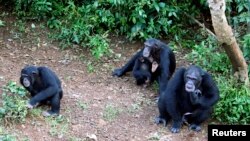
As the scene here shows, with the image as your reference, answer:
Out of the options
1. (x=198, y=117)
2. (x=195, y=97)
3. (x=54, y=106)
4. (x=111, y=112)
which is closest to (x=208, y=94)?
(x=195, y=97)

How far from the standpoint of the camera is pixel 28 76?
802 cm

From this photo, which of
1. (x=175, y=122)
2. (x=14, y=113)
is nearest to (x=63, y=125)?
(x=14, y=113)

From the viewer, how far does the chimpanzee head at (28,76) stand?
802 cm

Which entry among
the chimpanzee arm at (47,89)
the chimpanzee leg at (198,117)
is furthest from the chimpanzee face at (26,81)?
the chimpanzee leg at (198,117)

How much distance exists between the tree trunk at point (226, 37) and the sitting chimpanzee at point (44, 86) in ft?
8.06

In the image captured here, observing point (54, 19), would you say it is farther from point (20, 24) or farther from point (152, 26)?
point (152, 26)

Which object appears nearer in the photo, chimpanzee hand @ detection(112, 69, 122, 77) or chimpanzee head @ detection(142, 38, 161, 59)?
chimpanzee head @ detection(142, 38, 161, 59)

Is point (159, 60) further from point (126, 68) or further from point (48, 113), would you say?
point (48, 113)

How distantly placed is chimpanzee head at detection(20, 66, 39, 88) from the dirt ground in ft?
1.80

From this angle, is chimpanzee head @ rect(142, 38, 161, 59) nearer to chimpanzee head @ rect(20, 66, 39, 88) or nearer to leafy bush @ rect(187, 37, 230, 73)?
leafy bush @ rect(187, 37, 230, 73)

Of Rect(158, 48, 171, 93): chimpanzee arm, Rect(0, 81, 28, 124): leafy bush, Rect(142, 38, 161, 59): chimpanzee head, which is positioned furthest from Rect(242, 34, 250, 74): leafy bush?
Rect(0, 81, 28, 124): leafy bush

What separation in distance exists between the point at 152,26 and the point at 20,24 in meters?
2.57

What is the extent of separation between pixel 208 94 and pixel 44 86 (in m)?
2.40

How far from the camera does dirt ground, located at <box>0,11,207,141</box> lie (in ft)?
25.5
